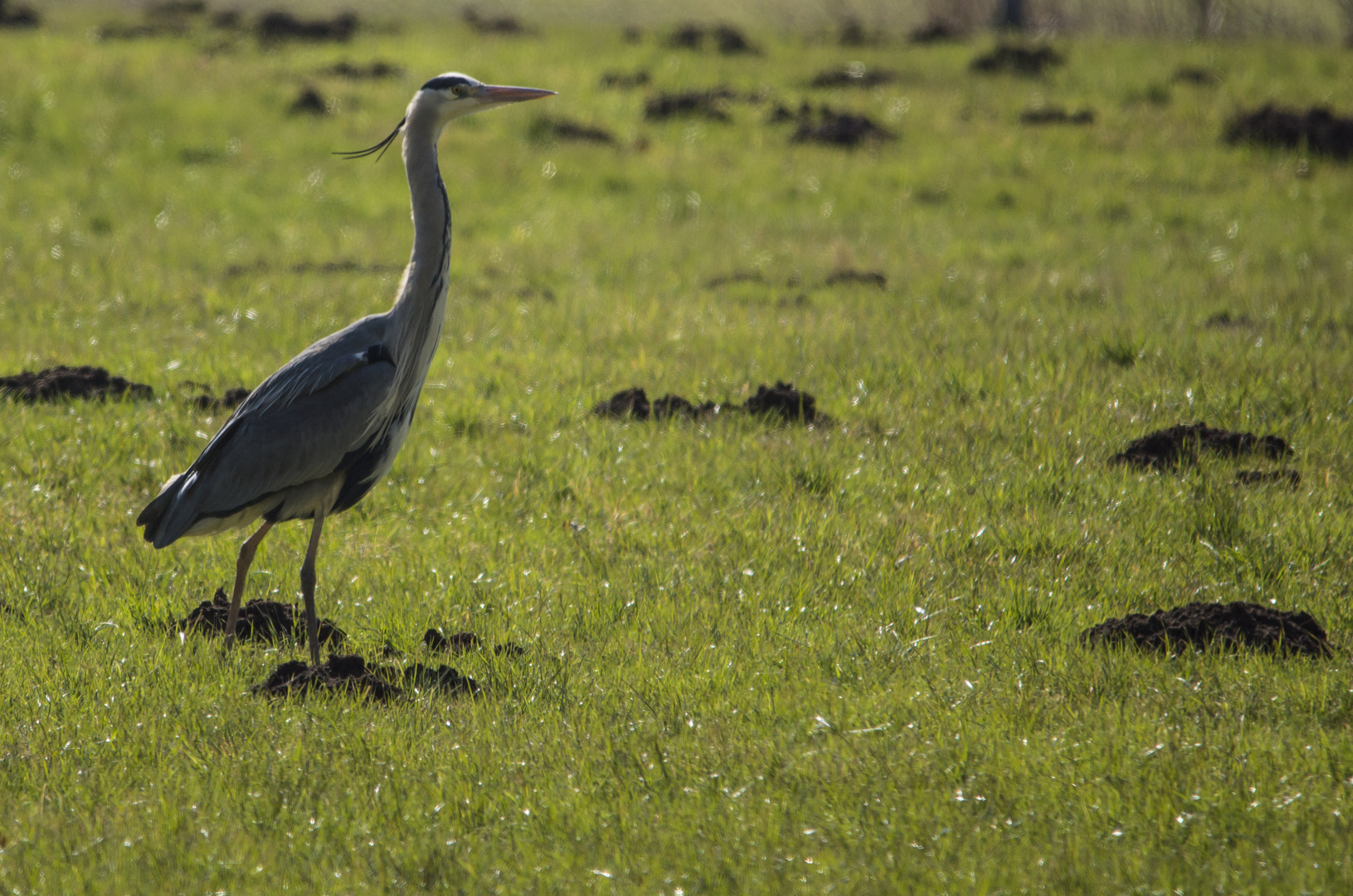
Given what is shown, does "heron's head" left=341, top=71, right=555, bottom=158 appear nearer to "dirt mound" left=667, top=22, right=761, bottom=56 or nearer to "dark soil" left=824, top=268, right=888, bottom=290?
"dark soil" left=824, top=268, right=888, bottom=290

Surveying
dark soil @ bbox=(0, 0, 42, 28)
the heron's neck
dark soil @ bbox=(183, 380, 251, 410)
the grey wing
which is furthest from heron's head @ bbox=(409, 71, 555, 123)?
dark soil @ bbox=(0, 0, 42, 28)

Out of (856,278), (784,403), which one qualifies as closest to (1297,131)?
(856,278)

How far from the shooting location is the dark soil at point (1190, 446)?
24.1ft

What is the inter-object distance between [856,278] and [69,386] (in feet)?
21.8

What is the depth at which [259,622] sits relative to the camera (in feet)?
19.0

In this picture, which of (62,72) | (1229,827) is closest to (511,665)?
(1229,827)

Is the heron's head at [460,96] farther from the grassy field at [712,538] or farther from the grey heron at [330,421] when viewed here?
the grassy field at [712,538]

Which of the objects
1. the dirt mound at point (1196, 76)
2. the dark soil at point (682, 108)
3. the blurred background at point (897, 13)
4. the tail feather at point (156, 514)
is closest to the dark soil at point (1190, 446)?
the tail feather at point (156, 514)

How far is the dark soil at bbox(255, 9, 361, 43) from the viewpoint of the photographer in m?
21.6

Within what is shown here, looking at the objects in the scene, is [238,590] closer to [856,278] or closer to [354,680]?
[354,680]

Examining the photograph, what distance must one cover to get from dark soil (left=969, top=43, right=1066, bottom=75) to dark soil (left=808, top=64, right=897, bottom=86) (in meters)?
1.46

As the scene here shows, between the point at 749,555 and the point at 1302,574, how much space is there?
2586mm

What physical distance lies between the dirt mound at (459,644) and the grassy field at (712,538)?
0.12 m

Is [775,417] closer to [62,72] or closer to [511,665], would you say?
[511,665]
